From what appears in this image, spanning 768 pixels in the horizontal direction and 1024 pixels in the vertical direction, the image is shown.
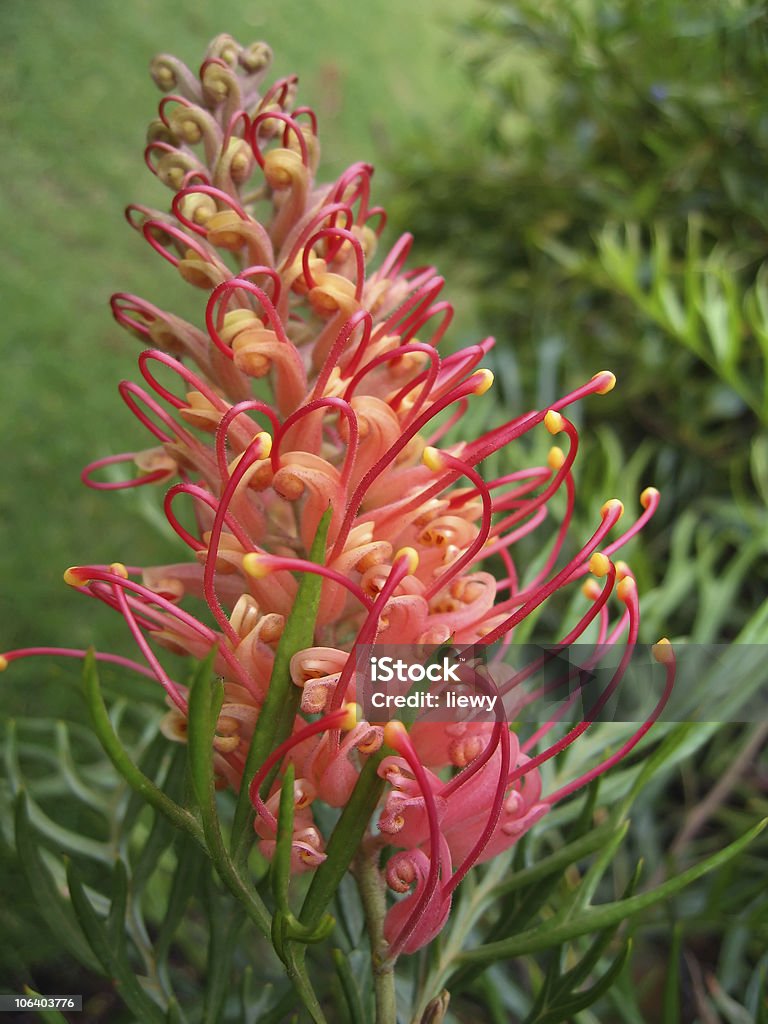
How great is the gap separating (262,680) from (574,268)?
0.94m

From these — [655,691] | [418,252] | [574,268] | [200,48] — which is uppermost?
[200,48]

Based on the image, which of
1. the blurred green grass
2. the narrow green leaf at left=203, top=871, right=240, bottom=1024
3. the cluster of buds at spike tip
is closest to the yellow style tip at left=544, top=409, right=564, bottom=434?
the cluster of buds at spike tip

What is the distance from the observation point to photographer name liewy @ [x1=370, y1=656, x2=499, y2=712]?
1.41 feet

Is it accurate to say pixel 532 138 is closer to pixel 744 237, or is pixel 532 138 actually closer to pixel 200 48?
pixel 744 237

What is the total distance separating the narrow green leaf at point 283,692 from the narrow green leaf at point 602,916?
0.58 feet

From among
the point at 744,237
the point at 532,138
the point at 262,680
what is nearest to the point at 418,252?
the point at 532,138

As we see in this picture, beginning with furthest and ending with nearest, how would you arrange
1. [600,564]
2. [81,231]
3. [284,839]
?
[81,231] → [600,564] → [284,839]

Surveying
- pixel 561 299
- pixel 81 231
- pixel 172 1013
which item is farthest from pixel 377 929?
pixel 81 231

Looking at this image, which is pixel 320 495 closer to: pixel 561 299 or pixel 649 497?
pixel 649 497

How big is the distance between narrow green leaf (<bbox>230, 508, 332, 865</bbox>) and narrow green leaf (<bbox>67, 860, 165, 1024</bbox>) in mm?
120

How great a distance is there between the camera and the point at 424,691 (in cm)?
43

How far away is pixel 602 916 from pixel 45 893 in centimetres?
32

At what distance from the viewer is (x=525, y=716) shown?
24.9 inches

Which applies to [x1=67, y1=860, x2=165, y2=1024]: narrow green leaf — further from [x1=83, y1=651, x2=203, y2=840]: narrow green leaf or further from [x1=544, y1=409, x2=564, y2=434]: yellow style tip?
[x1=544, y1=409, x2=564, y2=434]: yellow style tip
